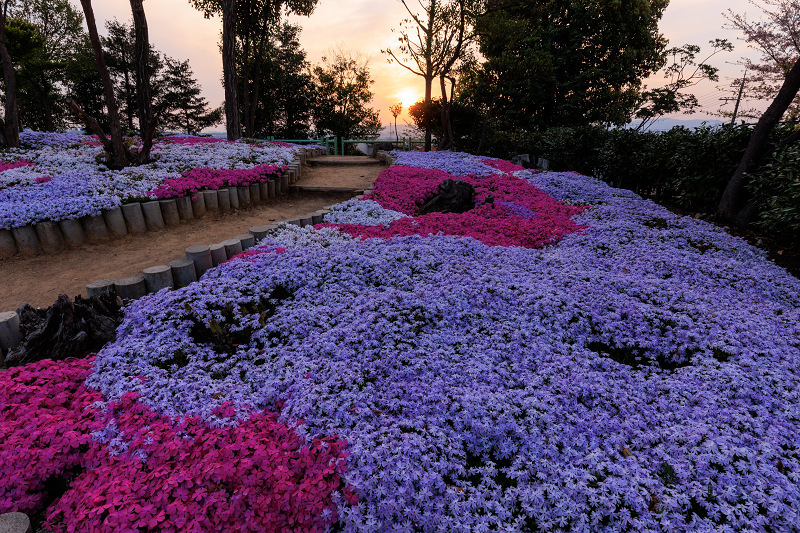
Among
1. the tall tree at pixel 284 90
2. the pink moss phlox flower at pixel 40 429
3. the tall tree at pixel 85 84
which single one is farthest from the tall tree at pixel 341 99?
the pink moss phlox flower at pixel 40 429

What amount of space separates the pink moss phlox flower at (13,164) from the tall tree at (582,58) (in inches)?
869

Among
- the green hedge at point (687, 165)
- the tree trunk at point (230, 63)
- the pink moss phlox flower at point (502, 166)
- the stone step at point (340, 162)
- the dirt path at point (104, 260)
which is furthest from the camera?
the stone step at point (340, 162)

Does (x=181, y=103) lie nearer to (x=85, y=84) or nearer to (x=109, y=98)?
(x=85, y=84)

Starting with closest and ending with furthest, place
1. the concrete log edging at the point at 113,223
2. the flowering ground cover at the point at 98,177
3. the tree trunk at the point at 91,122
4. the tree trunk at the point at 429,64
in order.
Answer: the concrete log edging at the point at 113,223, the flowering ground cover at the point at 98,177, the tree trunk at the point at 91,122, the tree trunk at the point at 429,64

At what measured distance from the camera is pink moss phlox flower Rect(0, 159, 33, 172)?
990 centimetres

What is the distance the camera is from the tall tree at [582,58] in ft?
78.0

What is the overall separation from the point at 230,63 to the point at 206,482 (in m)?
19.4

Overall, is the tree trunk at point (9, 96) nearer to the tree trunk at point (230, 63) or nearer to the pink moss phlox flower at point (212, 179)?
the tree trunk at point (230, 63)

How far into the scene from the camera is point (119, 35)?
28.7 metres

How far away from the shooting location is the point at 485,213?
32.9ft

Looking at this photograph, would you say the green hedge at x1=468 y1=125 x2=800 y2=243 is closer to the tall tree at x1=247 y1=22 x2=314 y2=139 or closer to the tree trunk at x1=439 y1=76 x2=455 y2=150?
the tree trunk at x1=439 y1=76 x2=455 y2=150

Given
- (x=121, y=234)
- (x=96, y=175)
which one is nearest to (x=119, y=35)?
(x=96, y=175)

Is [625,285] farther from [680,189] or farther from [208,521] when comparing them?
[680,189]

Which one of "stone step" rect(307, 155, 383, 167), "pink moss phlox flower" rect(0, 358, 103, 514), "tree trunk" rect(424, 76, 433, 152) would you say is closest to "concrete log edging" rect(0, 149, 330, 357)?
"pink moss phlox flower" rect(0, 358, 103, 514)
